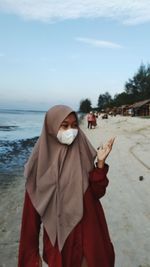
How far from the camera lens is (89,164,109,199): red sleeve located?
2.59 m

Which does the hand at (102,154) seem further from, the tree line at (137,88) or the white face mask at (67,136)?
the tree line at (137,88)

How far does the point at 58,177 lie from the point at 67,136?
27 centimetres

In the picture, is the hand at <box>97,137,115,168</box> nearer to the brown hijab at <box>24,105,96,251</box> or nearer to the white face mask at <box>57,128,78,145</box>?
the brown hijab at <box>24,105,96,251</box>

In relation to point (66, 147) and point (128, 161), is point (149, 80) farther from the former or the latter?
point (66, 147)

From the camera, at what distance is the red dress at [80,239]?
8.73ft

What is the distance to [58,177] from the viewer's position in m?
2.58

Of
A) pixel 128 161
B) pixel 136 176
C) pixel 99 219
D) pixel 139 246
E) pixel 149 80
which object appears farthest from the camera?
pixel 149 80

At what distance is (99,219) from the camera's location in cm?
276

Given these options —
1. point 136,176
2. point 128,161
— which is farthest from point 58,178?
point 128,161

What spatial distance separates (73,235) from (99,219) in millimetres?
216

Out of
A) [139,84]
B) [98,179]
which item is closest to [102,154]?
[98,179]

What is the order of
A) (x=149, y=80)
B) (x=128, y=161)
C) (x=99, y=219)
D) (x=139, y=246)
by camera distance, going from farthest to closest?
(x=149, y=80) → (x=128, y=161) → (x=139, y=246) → (x=99, y=219)

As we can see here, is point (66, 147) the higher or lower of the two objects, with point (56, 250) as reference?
higher

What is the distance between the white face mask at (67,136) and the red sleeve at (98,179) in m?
0.26
